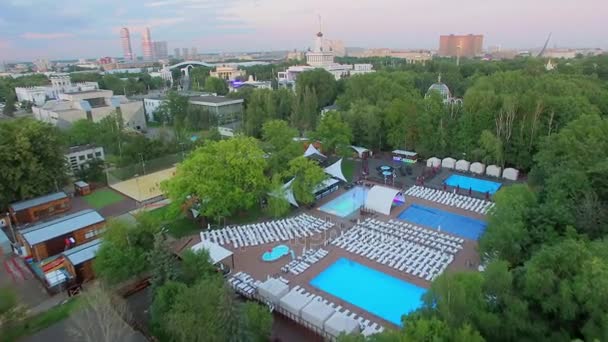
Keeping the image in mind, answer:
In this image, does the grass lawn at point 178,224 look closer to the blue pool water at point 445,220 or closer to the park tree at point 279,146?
the park tree at point 279,146

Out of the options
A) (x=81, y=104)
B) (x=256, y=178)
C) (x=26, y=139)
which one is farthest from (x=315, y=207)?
(x=81, y=104)

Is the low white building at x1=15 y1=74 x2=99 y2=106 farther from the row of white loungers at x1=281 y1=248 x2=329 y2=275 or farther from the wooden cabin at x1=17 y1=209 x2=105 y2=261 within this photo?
the row of white loungers at x1=281 y1=248 x2=329 y2=275

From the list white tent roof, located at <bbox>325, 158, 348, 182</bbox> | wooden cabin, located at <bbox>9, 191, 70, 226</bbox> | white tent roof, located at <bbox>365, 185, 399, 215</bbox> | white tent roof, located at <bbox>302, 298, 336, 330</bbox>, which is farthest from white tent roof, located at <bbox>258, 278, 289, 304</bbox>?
wooden cabin, located at <bbox>9, 191, 70, 226</bbox>

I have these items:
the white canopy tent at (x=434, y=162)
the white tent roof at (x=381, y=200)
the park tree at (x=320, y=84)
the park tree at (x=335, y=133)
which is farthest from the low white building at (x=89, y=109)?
the white canopy tent at (x=434, y=162)

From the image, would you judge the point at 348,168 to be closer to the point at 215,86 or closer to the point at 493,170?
the point at 493,170

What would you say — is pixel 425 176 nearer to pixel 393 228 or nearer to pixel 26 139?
pixel 393 228

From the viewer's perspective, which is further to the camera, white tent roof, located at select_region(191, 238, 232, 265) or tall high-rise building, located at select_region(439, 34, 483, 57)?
tall high-rise building, located at select_region(439, 34, 483, 57)
